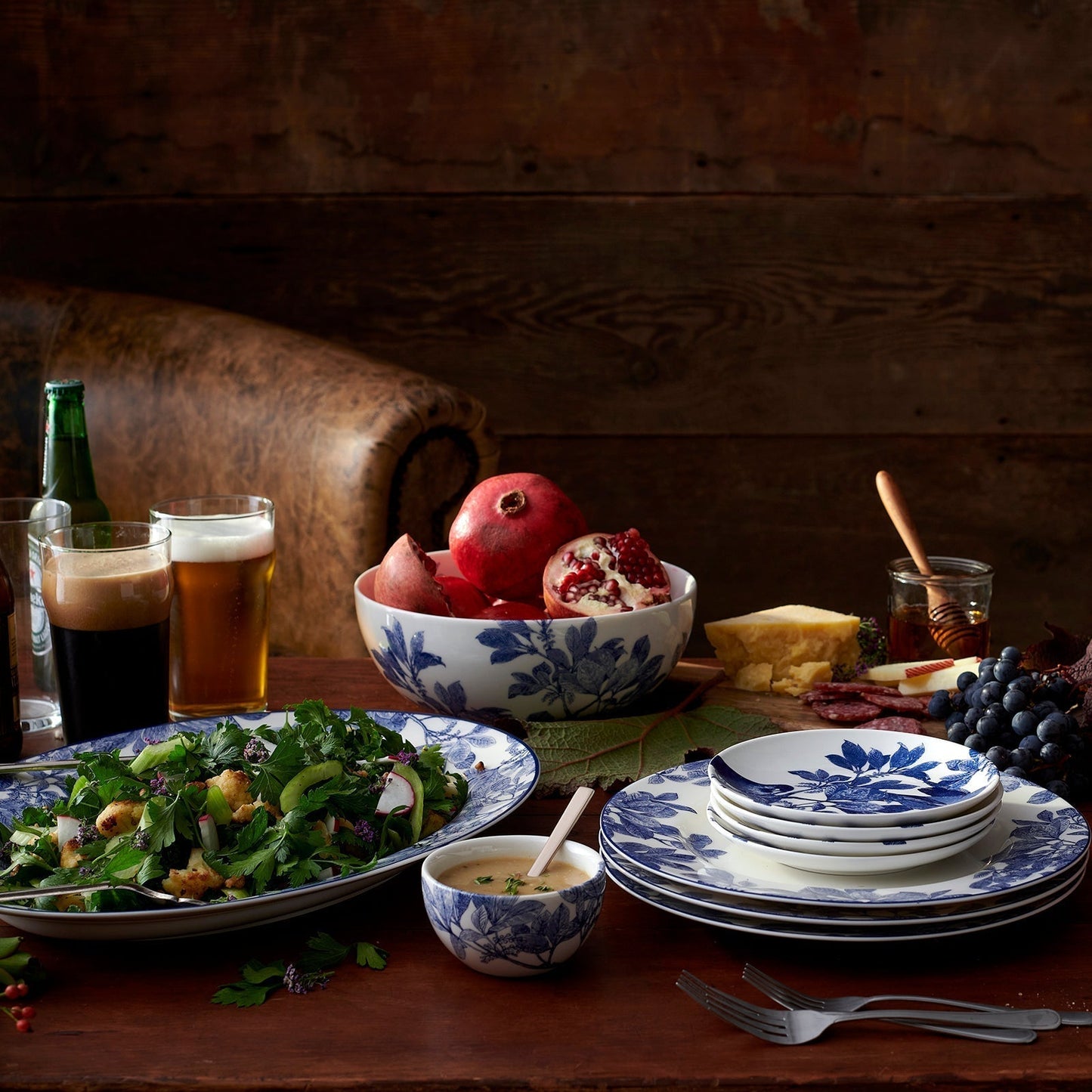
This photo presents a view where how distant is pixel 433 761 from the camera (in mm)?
855

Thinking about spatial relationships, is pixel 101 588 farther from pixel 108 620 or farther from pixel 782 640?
pixel 782 640

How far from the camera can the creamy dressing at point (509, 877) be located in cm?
69

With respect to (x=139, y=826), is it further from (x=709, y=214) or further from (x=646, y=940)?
(x=709, y=214)

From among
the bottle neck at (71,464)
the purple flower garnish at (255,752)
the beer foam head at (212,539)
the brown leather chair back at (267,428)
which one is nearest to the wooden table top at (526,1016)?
the purple flower garnish at (255,752)

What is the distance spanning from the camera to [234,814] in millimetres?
753

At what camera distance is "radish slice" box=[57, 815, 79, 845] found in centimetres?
76

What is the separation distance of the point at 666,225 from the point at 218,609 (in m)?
1.58

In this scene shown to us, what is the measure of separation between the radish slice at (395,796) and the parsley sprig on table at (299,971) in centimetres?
9

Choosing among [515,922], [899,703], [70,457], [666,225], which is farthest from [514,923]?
[666,225]

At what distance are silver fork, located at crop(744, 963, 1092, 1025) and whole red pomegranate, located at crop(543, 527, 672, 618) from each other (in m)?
0.47

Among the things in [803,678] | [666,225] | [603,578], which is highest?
[666,225]

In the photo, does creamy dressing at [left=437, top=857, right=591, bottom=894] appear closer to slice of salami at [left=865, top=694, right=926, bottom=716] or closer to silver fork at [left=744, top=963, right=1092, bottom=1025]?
silver fork at [left=744, top=963, right=1092, bottom=1025]

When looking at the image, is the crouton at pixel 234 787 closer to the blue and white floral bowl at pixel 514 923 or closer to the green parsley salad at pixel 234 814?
the green parsley salad at pixel 234 814

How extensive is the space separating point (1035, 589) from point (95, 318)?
1908 mm
